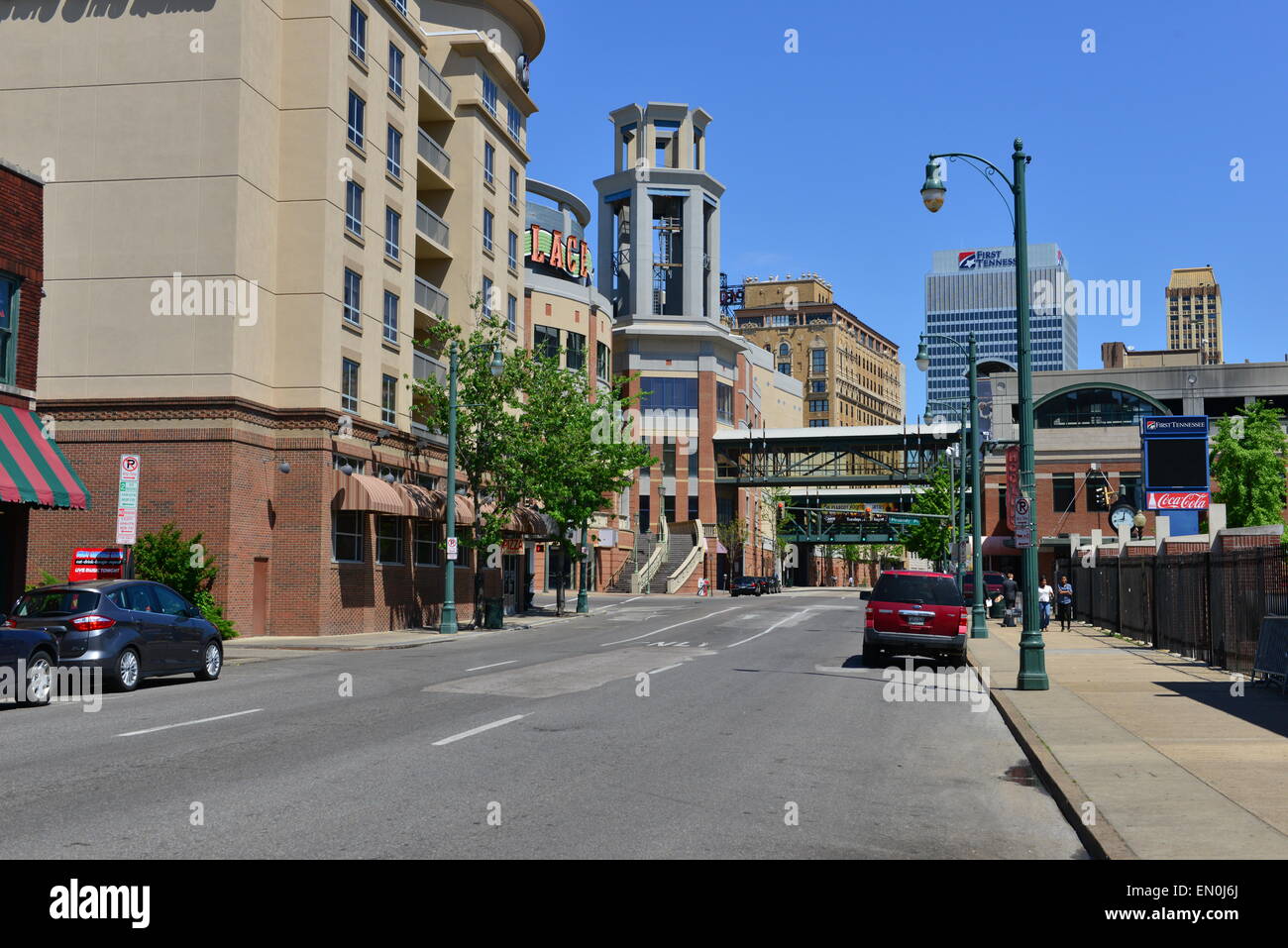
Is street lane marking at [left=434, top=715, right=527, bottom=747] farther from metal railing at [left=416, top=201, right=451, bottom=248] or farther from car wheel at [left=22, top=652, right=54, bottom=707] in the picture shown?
metal railing at [left=416, top=201, right=451, bottom=248]

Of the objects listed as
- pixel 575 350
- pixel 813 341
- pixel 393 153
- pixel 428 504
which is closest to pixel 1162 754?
pixel 428 504

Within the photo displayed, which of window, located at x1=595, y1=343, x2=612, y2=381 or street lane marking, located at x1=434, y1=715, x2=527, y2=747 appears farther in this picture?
window, located at x1=595, y1=343, x2=612, y2=381

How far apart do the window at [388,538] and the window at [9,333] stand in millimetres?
14655

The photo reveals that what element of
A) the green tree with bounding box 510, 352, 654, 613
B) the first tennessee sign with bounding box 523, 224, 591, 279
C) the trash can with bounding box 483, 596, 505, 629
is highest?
the first tennessee sign with bounding box 523, 224, 591, 279

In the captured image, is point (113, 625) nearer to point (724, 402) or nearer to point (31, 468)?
point (31, 468)

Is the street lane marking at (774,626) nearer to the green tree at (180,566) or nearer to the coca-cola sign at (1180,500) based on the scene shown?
the coca-cola sign at (1180,500)

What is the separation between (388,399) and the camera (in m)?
40.2

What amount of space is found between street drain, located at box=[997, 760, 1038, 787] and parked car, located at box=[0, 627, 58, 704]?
12.2 meters

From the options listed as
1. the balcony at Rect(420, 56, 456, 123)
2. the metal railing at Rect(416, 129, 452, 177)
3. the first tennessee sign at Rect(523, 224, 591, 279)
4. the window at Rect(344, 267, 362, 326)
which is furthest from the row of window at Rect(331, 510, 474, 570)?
the first tennessee sign at Rect(523, 224, 591, 279)

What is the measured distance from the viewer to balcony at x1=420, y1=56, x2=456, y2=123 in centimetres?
4391

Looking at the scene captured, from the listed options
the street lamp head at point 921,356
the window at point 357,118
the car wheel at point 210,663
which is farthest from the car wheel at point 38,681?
the street lamp head at point 921,356

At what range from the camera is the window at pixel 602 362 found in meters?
86.2
